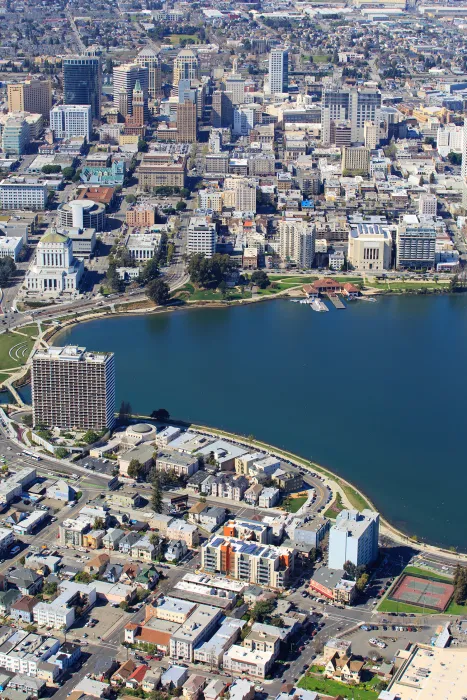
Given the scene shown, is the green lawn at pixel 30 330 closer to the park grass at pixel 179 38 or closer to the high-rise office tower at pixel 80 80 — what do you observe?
the high-rise office tower at pixel 80 80

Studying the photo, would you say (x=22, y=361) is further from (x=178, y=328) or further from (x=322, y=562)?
(x=322, y=562)

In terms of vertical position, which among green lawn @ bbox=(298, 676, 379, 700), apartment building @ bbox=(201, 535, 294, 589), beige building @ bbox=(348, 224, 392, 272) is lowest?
green lawn @ bbox=(298, 676, 379, 700)

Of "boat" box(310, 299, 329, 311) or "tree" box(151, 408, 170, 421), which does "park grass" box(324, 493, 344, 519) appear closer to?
"tree" box(151, 408, 170, 421)

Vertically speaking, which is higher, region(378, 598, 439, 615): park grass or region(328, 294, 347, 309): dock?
region(328, 294, 347, 309): dock

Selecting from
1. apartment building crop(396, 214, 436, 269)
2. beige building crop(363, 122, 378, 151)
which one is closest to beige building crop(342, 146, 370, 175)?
beige building crop(363, 122, 378, 151)

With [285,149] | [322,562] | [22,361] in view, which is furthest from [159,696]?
[285,149]

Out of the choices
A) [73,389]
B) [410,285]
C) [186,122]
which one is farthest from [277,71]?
[73,389]

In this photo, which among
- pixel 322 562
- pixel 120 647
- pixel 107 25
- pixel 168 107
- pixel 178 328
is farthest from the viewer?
pixel 107 25
